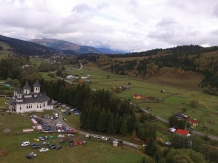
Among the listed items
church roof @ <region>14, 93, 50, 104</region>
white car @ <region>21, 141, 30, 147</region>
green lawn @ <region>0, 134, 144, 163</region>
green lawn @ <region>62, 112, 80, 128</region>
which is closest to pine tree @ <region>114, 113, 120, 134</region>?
green lawn @ <region>0, 134, 144, 163</region>

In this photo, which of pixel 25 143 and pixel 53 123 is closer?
pixel 25 143

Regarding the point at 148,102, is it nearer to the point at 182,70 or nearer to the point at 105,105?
the point at 105,105

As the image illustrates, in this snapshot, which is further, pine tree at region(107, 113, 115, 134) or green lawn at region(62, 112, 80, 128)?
green lawn at region(62, 112, 80, 128)

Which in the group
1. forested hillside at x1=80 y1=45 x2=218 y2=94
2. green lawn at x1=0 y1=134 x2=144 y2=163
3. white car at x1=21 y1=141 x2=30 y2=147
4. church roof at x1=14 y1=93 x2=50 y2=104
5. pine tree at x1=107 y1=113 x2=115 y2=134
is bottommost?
green lawn at x1=0 y1=134 x2=144 y2=163

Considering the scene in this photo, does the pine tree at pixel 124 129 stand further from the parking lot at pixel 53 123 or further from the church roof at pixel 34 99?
the church roof at pixel 34 99

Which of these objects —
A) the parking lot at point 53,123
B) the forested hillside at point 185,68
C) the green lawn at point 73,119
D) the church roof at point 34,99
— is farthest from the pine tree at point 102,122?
the forested hillside at point 185,68

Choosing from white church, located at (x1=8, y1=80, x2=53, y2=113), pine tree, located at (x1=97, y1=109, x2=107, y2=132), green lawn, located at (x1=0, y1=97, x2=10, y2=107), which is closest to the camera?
pine tree, located at (x1=97, y1=109, x2=107, y2=132)

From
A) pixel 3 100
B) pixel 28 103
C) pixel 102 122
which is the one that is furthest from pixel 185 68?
pixel 3 100

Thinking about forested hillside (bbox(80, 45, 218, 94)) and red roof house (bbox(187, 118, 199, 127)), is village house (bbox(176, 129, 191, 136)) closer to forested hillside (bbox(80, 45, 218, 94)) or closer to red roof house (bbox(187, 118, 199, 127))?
red roof house (bbox(187, 118, 199, 127))

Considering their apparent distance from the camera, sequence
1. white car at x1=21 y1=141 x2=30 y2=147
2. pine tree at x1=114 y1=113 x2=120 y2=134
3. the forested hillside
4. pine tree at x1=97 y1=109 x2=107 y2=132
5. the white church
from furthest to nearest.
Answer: the forested hillside
the white church
pine tree at x1=114 y1=113 x2=120 y2=134
pine tree at x1=97 y1=109 x2=107 y2=132
white car at x1=21 y1=141 x2=30 y2=147

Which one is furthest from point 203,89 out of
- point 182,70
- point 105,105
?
point 105,105

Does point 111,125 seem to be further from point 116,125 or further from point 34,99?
point 34,99

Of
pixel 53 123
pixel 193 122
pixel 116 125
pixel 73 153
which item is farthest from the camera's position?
pixel 193 122

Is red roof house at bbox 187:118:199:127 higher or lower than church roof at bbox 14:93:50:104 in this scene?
lower
